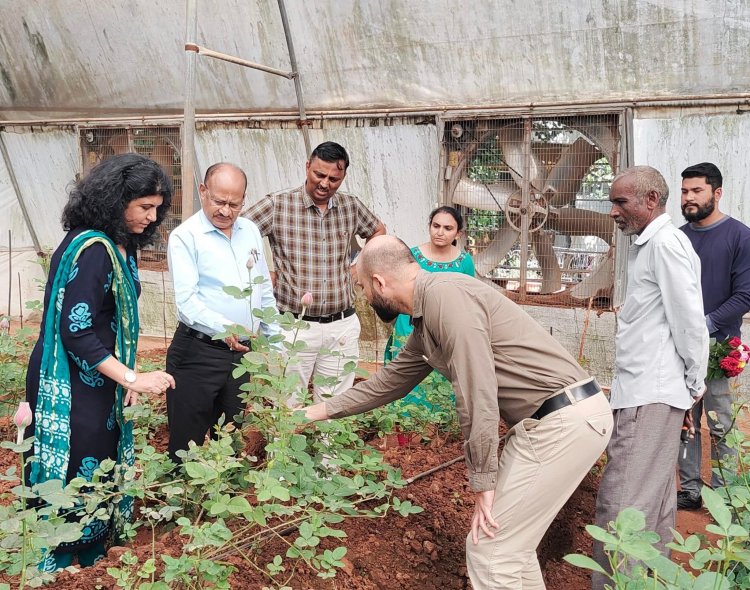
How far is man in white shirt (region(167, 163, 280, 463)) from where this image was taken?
3252 mm

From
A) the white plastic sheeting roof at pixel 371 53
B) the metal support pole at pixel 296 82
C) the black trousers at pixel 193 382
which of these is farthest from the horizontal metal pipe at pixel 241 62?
the black trousers at pixel 193 382

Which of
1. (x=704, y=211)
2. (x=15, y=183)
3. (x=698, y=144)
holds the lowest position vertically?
(x=704, y=211)

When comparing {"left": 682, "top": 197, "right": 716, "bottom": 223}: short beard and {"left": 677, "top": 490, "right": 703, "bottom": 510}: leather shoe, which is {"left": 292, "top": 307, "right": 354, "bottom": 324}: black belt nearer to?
{"left": 682, "top": 197, "right": 716, "bottom": 223}: short beard

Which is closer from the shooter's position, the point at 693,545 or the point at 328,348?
the point at 693,545

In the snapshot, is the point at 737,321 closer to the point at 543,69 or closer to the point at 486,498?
the point at 486,498

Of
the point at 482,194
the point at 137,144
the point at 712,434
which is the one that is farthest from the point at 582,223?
the point at 137,144

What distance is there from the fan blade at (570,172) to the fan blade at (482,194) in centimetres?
36

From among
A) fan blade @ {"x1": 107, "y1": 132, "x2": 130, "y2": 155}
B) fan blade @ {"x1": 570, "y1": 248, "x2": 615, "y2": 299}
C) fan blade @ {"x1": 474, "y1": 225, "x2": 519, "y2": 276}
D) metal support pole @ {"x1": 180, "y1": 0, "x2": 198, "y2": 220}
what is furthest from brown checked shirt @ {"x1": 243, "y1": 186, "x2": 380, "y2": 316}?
fan blade @ {"x1": 107, "y1": 132, "x2": 130, "y2": 155}

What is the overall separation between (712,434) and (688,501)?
47 centimetres

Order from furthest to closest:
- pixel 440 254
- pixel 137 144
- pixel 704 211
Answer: pixel 137 144 → pixel 440 254 → pixel 704 211

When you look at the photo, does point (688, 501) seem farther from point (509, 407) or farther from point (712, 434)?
point (509, 407)

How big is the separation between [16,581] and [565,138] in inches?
225

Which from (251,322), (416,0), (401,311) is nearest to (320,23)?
(416,0)

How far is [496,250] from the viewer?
7.10m
